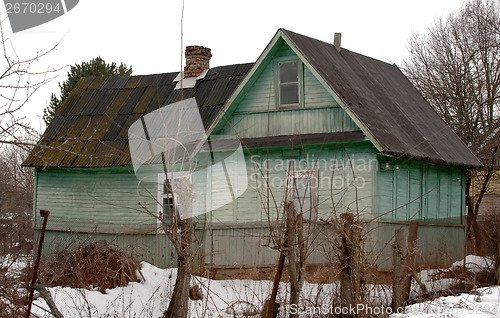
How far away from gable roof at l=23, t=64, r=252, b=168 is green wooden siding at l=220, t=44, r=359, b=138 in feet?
5.37

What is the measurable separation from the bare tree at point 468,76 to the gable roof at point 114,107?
499 inches

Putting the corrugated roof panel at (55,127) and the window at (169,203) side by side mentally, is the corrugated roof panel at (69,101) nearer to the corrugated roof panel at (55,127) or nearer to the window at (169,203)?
the corrugated roof panel at (55,127)

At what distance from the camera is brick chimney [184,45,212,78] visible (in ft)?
71.8

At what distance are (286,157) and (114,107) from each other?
7.31 m

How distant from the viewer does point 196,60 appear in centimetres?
2202

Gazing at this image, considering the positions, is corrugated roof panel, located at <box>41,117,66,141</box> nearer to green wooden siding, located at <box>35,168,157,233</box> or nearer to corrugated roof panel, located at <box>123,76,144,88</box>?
green wooden siding, located at <box>35,168,157,233</box>

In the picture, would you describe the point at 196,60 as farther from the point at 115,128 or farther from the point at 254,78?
the point at 254,78

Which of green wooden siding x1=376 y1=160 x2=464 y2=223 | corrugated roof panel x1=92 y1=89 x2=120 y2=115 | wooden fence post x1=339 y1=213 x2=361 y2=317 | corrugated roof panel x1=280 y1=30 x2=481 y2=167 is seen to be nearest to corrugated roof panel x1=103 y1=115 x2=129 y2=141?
corrugated roof panel x1=92 y1=89 x2=120 y2=115

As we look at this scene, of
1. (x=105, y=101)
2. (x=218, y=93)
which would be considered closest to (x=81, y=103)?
(x=105, y=101)

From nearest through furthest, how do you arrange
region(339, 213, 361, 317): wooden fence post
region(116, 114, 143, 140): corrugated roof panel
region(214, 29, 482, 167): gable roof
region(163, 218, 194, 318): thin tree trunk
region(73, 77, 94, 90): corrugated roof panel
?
region(339, 213, 361, 317): wooden fence post, region(163, 218, 194, 318): thin tree trunk, region(214, 29, 482, 167): gable roof, region(116, 114, 143, 140): corrugated roof panel, region(73, 77, 94, 90): corrugated roof panel

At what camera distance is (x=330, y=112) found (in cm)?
1623

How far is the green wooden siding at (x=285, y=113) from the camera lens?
16.2 m

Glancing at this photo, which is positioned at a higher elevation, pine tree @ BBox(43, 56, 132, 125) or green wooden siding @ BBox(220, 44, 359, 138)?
pine tree @ BBox(43, 56, 132, 125)

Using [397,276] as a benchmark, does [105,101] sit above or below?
above
